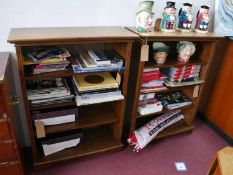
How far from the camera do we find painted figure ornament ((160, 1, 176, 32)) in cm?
150

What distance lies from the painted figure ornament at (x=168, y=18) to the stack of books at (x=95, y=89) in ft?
1.80

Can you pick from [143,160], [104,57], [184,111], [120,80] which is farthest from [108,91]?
[184,111]

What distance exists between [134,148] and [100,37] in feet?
3.36

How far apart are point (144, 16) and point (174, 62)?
50 centimetres

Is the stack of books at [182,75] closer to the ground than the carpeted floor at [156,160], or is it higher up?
higher up

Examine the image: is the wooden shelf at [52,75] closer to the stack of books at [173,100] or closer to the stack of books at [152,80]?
the stack of books at [152,80]

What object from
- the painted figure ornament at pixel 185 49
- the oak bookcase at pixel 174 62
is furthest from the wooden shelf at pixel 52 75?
the painted figure ornament at pixel 185 49

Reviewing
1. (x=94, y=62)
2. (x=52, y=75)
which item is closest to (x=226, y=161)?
(x=94, y=62)

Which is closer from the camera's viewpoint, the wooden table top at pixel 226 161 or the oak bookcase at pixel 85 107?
the wooden table top at pixel 226 161

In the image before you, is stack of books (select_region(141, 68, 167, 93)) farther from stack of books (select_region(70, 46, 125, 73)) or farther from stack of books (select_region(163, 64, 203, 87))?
stack of books (select_region(70, 46, 125, 73))

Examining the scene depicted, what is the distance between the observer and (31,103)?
1.32m

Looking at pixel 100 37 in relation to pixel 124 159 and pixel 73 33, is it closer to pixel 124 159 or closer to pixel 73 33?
pixel 73 33

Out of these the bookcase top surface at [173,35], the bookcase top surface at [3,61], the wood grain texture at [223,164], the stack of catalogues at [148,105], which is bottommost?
the stack of catalogues at [148,105]

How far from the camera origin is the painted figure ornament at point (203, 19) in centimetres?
158
